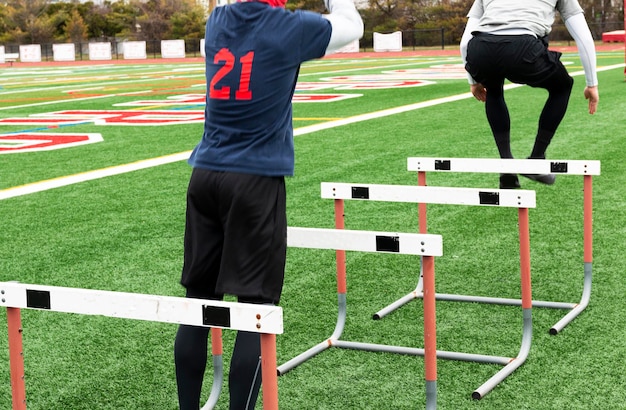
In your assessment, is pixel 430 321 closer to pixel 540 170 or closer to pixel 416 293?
pixel 540 170

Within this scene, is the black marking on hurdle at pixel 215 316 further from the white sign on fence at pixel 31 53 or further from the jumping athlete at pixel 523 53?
the white sign on fence at pixel 31 53

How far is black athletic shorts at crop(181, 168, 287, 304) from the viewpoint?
3295mm

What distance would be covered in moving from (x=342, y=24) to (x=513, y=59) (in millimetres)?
3189

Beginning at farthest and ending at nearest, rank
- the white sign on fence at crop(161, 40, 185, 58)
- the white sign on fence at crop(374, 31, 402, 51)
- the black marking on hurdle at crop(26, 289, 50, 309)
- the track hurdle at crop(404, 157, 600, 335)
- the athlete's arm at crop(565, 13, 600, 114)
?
Answer: the white sign on fence at crop(161, 40, 185, 58)
the white sign on fence at crop(374, 31, 402, 51)
the athlete's arm at crop(565, 13, 600, 114)
the track hurdle at crop(404, 157, 600, 335)
the black marking on hurdle at crop(26, 289, 50, 309)

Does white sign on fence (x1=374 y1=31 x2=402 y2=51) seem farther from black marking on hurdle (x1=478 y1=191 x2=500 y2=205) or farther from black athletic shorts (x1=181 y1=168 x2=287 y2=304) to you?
black athletic shorts (x1=181 y1=168 x2=287 y2=304)

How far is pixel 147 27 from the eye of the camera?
3332 inches

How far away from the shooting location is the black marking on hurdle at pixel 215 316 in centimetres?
269

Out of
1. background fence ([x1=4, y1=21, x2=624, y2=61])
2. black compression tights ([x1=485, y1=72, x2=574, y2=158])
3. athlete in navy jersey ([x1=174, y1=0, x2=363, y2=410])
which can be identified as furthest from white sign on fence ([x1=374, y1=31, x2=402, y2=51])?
athlete in navy jersey ([x1=174, y1=0, x2=363, y2=410])

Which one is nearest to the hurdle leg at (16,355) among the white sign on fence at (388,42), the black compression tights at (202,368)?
the black compression tights at (202,368)

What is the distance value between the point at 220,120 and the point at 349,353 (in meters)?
1.67

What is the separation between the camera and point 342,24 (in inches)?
133

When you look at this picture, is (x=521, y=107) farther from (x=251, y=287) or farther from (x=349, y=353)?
(x=251, y=287)

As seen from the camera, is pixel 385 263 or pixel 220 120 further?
pixel 385 263

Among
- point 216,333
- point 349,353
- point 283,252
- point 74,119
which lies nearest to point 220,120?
point 283,252
